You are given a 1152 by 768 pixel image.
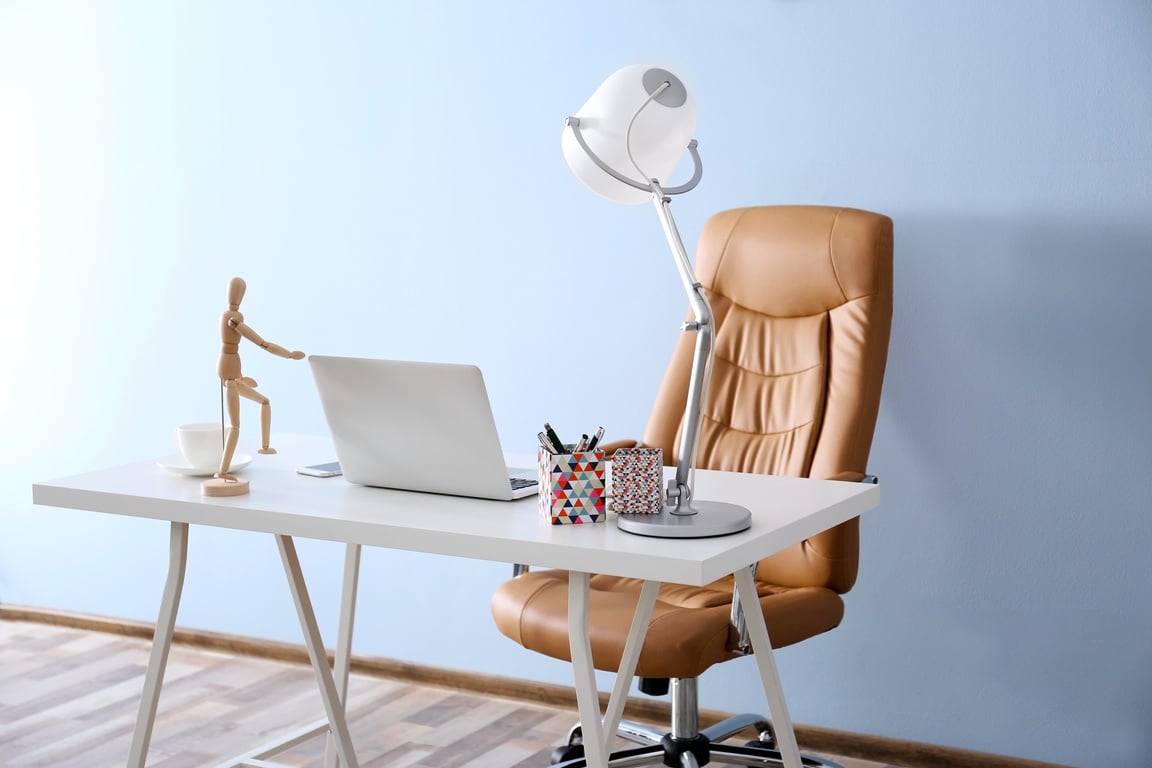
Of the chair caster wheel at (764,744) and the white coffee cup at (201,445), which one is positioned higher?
the white coffee cup at (201,445)

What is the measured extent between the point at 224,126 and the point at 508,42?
0.89m

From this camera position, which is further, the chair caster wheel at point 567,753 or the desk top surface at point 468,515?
the chair caster wheel at point 567,753

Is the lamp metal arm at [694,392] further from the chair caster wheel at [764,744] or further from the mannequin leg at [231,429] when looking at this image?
the chair caster wheel at [764,744]

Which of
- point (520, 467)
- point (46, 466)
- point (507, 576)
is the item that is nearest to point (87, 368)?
point (46, 466)

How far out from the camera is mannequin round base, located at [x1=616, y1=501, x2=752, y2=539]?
1542mm

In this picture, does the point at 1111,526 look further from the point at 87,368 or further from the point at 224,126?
the point at 87,368

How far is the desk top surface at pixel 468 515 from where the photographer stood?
4.85 feet

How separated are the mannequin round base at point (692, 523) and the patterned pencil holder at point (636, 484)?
0.05 ft

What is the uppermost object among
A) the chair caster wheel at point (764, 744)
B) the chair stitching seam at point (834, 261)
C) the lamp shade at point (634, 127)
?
the lamp shade at point (634, 127)

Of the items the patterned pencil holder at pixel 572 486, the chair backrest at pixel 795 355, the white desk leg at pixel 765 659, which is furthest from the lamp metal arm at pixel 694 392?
the chair backrest at pixel 795 355

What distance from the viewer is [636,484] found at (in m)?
1.64

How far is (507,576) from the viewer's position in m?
3.06

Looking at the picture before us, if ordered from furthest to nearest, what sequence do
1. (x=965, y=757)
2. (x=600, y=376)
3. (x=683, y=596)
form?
(x=600, y=376) < (x=965, y=757) < (x=683, y=596)

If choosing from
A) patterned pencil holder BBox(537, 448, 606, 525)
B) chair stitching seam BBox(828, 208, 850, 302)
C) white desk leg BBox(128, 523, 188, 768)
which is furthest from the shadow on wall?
white desk leg BBox(128, 523, 188, 768)
